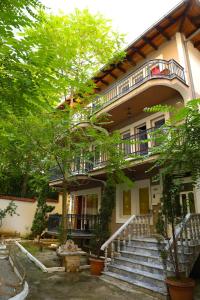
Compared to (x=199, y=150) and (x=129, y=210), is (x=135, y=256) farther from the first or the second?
(x=199, y=150)

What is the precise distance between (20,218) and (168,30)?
16.6 metres

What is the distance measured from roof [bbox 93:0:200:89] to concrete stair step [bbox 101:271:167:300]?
36.7ft

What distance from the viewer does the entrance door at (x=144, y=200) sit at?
37.7ft

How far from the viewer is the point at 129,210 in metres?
12.4

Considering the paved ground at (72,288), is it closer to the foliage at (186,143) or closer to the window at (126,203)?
the foliage at (186,143)

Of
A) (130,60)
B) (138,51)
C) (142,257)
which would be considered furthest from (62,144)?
(138,51)

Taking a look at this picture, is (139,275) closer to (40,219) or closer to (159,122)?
(159,122)

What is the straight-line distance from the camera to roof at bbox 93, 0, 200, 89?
11.1 meters

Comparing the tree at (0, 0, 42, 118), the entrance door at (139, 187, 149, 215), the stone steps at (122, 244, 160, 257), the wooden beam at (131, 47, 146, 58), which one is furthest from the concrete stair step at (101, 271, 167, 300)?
the wooden beam at (131, 47, 146, 58)

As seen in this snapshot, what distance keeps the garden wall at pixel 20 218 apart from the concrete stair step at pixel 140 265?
1096cm

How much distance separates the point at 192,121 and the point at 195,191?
4.52 meters

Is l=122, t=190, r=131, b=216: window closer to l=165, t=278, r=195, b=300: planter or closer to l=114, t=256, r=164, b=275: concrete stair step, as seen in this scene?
l=114, t=256, r=164, b=275: concrete stair step

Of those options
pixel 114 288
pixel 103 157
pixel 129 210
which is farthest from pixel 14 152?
pixel 114 288

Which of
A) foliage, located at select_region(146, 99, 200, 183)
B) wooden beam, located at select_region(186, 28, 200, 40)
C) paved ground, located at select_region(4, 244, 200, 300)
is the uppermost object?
wooden beam, located at select_region(186, 28, 200, 40)
